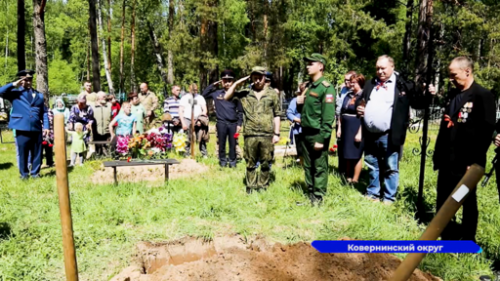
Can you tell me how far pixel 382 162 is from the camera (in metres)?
5.12

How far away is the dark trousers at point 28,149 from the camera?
20.8ft

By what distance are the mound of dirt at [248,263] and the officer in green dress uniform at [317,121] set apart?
1.33 meters

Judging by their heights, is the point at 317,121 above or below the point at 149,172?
above

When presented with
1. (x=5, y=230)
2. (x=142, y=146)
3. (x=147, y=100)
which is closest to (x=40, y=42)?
(x=147, y=100)

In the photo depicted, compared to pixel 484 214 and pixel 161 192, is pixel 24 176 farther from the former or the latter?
pixel 484 214

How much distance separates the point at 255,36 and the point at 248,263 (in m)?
18.4

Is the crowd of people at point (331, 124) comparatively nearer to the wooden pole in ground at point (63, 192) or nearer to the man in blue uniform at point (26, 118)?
the man in blue uniform at point (26, 118)

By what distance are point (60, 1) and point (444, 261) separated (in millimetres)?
54480

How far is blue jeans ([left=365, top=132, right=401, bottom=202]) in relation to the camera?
15.4ft

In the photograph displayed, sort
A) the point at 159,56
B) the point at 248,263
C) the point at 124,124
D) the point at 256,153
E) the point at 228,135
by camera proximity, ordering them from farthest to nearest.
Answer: the point at 159,56, the point at 124,124, the point at 228,135, the point at 256,153, the point at 248,263

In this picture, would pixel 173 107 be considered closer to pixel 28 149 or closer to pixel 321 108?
pixel 28 149

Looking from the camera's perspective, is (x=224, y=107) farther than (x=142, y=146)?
No

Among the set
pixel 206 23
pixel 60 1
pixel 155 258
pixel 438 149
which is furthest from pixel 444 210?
pixel 60 1

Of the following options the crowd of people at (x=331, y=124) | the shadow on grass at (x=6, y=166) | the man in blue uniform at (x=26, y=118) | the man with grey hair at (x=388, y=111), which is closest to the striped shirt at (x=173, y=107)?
the crowd of people at (x=331, y=124)
